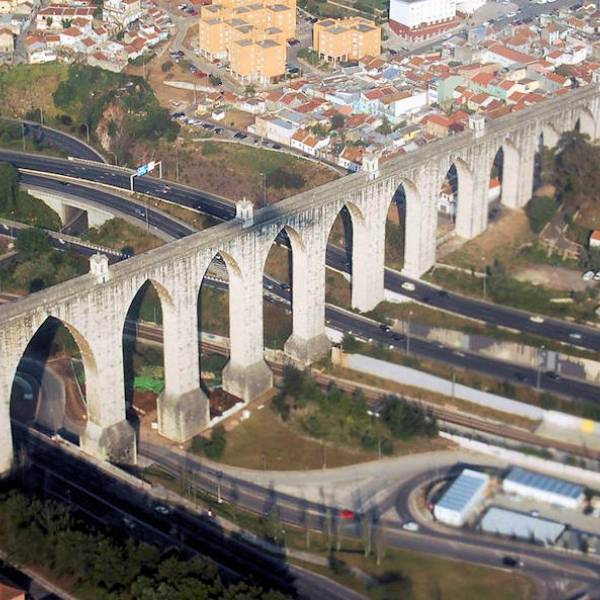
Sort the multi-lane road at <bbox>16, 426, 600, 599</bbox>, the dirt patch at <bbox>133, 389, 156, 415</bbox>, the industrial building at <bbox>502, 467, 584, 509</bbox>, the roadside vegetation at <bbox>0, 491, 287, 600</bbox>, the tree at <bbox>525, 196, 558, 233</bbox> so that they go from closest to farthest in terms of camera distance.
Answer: the roadside vegetation at <bbox>0, 491, 287, 600</bbox> < the multi-lane road at <bbox>16, 426, 600, 599</bbox> < the industrial building at <bbox>502, 467, 584, 509</bbox> < the dirt patch at <bbox>133, 389, 156, 415</bbox> < the tree at <bbox>525, 196, 558, 233</bbox>

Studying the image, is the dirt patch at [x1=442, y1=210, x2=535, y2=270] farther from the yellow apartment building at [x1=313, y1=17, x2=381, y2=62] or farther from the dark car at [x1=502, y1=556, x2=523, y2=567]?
the yellow apartment building at [x1=313, y1=17, x2=381, y2=62]

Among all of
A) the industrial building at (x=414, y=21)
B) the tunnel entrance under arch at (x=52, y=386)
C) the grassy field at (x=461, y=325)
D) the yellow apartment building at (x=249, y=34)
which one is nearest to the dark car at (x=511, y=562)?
the grassy field at (x=461, y=325)

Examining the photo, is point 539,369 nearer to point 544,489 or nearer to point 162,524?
point 544,489

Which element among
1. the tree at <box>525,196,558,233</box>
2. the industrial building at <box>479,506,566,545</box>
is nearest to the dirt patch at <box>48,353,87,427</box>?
the industrial building at <box>479,506,566,545</box>

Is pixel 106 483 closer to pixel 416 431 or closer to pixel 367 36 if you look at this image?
pixel 416 431

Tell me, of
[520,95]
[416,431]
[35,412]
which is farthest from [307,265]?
[520,95]

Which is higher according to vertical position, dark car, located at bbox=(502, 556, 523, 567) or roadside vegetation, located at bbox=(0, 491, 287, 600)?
roadside vegetation, located at bbox=(0, 491, 287, 600)

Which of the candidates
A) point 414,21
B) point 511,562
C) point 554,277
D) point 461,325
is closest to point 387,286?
point 461,325
